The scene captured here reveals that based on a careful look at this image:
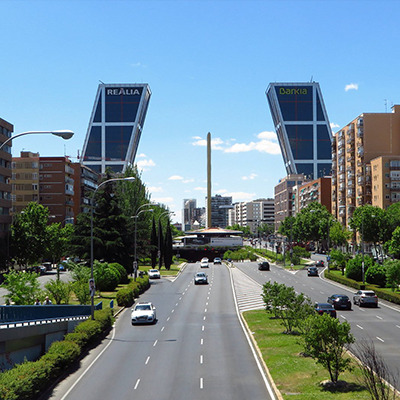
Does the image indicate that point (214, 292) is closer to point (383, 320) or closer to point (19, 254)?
point (383, 320)

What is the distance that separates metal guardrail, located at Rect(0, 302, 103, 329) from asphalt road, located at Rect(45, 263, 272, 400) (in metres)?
2.93

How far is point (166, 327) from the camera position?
1554 inches

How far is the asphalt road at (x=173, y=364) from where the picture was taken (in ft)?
71.3

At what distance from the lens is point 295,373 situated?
23500 mm

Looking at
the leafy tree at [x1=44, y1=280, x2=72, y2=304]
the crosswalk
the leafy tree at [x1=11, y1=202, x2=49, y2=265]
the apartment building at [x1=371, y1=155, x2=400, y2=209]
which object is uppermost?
the apartment building at [x1=371, y1=155, x2=400, y2=209]

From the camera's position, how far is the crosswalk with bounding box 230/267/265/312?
166ft

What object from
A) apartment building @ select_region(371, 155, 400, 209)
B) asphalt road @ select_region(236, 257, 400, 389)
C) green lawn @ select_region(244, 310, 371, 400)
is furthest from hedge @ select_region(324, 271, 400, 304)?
apartment building @ select_region(371, 155, 400, 209)

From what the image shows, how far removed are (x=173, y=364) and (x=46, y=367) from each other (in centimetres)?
675

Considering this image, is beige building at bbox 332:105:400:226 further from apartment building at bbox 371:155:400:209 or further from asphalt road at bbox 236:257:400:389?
asphalt road at bbox 236:257:400:389

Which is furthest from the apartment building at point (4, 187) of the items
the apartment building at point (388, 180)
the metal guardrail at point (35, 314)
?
the apartment building at point (388, 180)

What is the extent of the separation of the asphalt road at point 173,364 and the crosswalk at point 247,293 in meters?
5.31

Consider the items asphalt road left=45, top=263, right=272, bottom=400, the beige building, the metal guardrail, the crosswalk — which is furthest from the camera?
the beige building

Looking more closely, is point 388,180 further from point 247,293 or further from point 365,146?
point 247,293

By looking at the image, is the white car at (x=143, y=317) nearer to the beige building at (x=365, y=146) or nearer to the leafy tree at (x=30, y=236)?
the leafy tree at (x=30, y=236)
